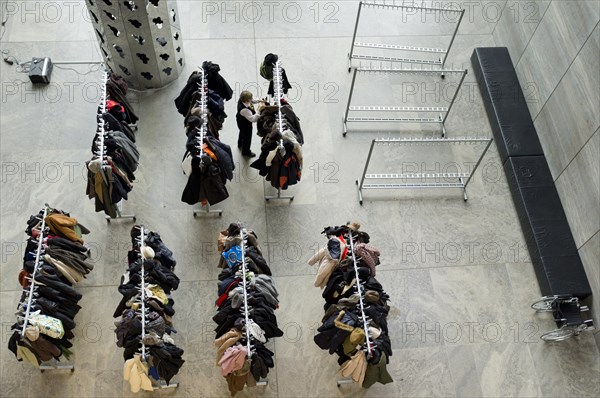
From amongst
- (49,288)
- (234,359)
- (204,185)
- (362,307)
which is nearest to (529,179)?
(362,307)

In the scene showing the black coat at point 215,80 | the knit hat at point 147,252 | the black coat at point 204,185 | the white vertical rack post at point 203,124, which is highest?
the black coat at point 215,80

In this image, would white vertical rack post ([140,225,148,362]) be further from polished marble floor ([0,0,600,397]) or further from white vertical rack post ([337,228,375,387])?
white vertical rack post ([337,228,375,387])

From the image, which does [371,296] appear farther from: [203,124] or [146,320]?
[203,124]

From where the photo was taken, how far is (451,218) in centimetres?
717

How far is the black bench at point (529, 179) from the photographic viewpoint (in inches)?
259

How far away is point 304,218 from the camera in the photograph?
7039 mm

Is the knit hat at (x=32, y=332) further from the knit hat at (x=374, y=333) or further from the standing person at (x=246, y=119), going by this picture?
the standing person at (x=246, y=119)

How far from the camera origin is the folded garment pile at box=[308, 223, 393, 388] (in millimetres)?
5262

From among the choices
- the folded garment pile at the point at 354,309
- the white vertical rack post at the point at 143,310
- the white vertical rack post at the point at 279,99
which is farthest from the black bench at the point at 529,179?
the white vertical rack post at the point at 143,310

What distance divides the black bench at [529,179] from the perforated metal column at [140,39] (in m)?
4.20

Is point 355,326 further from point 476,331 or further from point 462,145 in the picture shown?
point 462,145

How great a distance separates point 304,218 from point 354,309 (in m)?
1.86

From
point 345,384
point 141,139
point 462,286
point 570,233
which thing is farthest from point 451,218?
point 141,139

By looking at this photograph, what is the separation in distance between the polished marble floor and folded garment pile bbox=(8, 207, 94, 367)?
585mm
